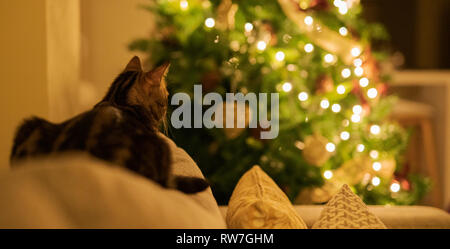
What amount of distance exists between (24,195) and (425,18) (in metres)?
4.30

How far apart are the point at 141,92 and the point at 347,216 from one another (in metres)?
0.53

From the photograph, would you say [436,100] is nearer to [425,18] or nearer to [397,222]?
[425,18]

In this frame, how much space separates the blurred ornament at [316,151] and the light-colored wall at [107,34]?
193 centimetres

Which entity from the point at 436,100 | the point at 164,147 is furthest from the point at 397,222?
the point at 436,100

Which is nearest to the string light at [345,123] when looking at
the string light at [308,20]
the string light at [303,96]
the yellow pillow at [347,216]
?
the string light at [303,96]

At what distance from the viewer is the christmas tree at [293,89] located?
6.29 ft

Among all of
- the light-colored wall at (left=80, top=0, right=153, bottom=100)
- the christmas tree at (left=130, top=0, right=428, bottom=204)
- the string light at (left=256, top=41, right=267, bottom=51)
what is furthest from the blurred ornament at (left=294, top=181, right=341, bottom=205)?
the light-colored wall at (left=80, top=0, right=153, bottom=100)

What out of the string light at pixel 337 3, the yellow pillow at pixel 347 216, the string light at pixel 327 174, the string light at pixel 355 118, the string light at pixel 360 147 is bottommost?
the string light at pixel 327 174

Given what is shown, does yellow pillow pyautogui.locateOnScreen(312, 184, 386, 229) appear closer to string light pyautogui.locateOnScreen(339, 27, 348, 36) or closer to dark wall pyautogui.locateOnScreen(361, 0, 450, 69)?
string light pyautogui.locateOnScreen(339, 27, 348, 36)

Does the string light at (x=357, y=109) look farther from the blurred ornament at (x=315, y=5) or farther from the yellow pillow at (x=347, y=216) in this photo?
the yellow pillow at (x=347, y=216)

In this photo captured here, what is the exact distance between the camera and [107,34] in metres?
3.50

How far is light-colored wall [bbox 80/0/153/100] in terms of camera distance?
339cm
